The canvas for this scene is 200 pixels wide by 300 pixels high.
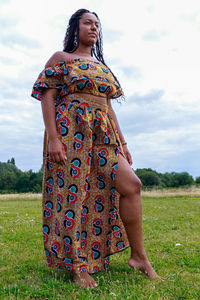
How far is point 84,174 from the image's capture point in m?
2.95

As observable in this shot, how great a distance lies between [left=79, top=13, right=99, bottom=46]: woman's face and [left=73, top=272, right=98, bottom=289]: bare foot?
2370 mm

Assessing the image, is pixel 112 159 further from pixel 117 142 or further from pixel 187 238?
pixel 187 238

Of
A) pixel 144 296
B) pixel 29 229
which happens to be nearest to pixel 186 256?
pixel 144 296

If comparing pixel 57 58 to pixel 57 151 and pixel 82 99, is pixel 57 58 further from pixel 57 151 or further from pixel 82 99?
pixel 57 151

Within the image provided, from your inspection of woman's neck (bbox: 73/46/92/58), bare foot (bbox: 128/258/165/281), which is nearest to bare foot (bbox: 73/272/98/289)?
bare foot (bbox: 128/258/165/281)

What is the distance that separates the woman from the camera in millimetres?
2941

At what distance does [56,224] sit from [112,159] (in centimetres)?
86

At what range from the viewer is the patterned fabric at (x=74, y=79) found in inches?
118

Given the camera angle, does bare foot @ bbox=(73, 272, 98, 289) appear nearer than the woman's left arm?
Yes

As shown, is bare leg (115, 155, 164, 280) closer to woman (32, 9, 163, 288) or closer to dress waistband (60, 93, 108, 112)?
woman (32, 9, 163, 288)

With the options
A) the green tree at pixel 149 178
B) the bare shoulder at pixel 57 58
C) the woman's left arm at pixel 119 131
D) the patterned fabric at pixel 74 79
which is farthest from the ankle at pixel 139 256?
the green tree at pixel 149 178

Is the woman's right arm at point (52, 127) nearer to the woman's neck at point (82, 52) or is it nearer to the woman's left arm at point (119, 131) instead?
the woman's neck at point (82, 52)

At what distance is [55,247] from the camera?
120 inches

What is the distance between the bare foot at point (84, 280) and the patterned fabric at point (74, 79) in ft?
5.68
